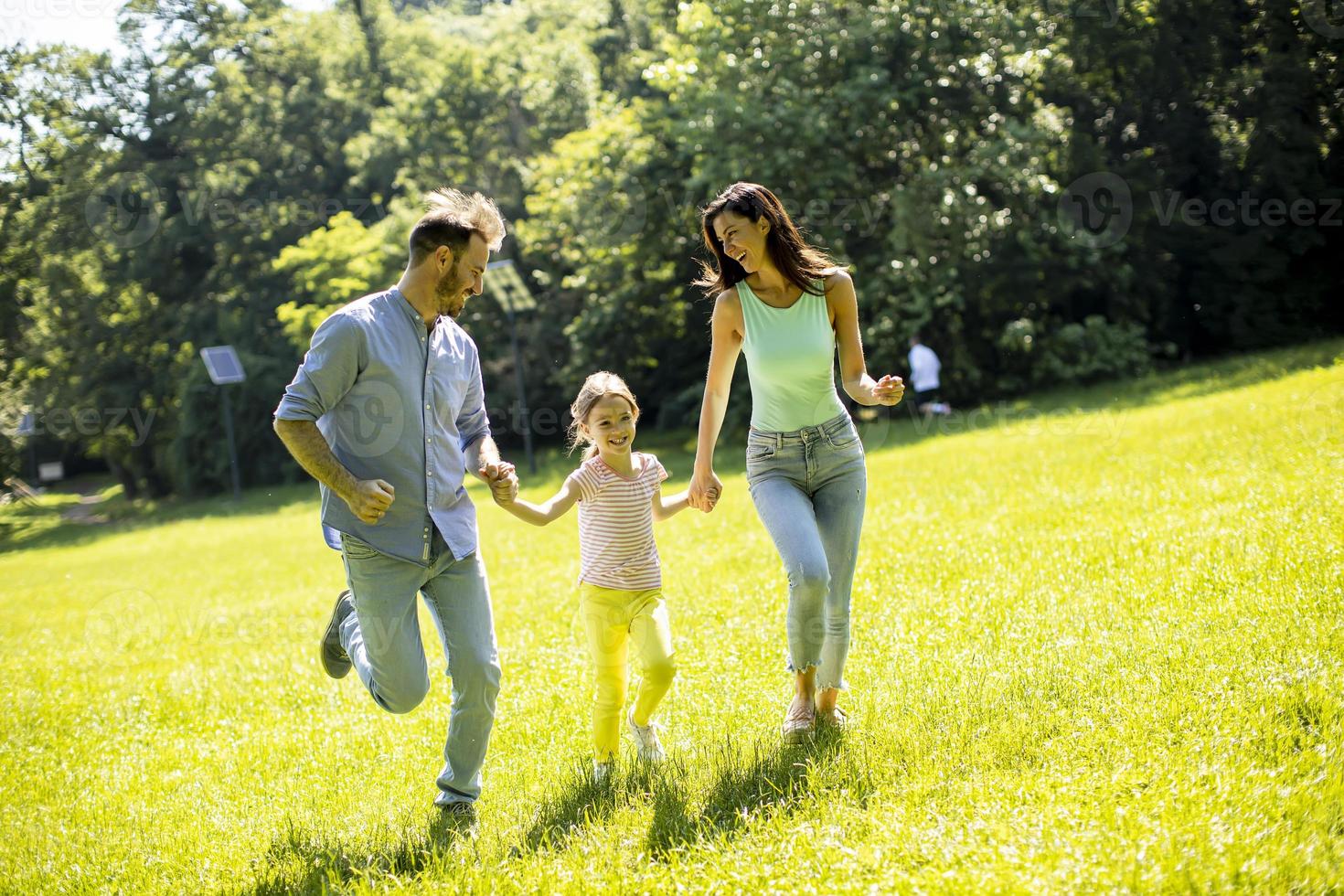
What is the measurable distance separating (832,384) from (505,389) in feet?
98.1

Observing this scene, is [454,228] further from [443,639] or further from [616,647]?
[616,647]

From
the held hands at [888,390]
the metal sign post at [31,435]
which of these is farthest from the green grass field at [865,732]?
the metal sign post at [31,435]

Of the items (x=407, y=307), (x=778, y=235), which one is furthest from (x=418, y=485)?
(x=778, y=235)

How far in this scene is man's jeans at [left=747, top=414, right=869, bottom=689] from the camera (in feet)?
17.1

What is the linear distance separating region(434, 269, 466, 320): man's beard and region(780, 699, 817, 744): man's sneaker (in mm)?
2471

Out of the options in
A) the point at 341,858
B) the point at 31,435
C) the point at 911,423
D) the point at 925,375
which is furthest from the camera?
the point at 31,435

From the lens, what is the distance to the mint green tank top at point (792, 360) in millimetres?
5211

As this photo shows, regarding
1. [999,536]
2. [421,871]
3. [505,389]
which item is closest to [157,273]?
[505,389]

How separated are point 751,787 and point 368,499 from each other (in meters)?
2.02

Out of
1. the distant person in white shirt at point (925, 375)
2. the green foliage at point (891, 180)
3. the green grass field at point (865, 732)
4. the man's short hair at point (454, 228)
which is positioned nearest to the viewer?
the green grass field at point (865, 732)

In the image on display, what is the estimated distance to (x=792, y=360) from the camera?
205 inches

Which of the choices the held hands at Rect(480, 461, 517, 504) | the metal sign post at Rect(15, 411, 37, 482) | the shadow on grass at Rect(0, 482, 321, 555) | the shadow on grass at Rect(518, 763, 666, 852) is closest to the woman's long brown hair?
the held hands at Rect(480, 461, 517, 504)

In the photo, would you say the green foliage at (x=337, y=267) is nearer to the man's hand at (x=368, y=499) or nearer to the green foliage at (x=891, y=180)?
the green foliage at (x=891, y=180)

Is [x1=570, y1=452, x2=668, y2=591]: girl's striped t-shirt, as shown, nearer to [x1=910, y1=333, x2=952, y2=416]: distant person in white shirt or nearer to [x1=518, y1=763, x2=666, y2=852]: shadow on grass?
[x1=518, y1=763, x2=666, y2=852]: shadow on grass
